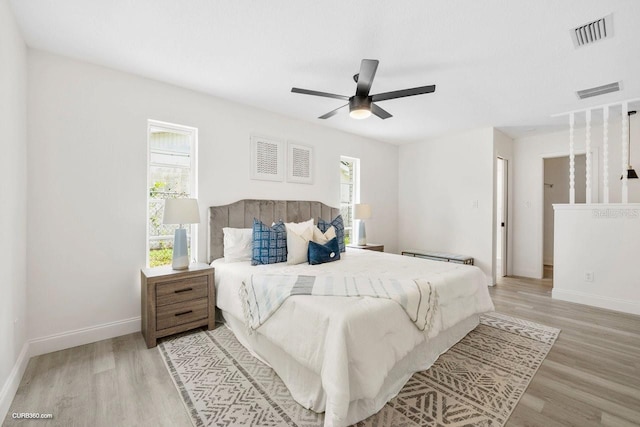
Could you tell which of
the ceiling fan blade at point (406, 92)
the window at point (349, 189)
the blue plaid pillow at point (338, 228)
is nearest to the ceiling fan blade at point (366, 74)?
the ceiling fan blade at point (406, 92)

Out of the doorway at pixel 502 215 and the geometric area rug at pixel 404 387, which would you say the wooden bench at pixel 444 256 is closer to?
the doorway at pixel 502 215

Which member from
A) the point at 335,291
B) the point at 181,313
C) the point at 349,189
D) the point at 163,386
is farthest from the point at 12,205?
the point at 349,189

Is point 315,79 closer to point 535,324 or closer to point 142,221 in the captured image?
point 142,221

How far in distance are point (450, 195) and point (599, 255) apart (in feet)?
7.10

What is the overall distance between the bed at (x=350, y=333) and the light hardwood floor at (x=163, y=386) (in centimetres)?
65

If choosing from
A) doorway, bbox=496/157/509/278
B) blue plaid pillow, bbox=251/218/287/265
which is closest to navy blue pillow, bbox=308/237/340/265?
blue plaid pillow, bbox=251/218/287/265

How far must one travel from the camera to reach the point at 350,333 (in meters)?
1.57

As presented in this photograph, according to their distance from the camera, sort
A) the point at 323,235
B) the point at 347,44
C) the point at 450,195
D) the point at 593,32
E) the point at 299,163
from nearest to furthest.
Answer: the point at 593,32 < the point at 347,44 < the point at 323,235 < the point at 299,163 < the point at 450,195

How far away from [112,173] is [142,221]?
0.55 meters

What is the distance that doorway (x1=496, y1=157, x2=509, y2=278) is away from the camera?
17.3 ft

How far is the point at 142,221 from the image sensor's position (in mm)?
2949

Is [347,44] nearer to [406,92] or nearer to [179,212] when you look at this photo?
[406,92]

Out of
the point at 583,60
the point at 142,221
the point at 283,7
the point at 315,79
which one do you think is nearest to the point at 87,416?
the point at 142,221

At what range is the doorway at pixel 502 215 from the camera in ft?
17.3
